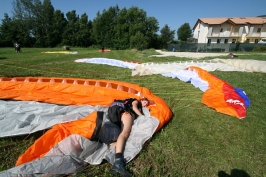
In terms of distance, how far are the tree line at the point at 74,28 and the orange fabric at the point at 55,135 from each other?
38298 millimetres

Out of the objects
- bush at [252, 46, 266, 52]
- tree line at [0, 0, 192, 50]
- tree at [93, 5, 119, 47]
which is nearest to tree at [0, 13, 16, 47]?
tree line at [0, 0, 192, 50]

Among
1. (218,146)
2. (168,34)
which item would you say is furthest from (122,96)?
(168,34)

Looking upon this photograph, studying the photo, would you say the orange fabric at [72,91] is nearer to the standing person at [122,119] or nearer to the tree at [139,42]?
the standing person at [122,119]

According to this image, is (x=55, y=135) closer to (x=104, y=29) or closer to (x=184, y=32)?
(x=104, y=29)

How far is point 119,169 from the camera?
2014mm

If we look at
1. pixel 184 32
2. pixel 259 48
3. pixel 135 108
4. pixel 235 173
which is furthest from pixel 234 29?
pixel 235 173

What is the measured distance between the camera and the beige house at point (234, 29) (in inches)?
1544

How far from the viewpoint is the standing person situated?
206 centimetres

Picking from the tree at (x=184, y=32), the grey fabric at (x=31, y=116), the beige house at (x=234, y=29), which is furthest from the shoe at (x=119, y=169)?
the tree at (x=184, y=32)

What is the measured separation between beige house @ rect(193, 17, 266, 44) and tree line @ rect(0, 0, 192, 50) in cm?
1278

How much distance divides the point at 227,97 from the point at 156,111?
208 centimetres

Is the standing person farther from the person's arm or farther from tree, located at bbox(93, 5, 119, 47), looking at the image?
tree, located at bbox(93, 5, 119, 47)

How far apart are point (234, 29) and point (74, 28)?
42207 millimetres

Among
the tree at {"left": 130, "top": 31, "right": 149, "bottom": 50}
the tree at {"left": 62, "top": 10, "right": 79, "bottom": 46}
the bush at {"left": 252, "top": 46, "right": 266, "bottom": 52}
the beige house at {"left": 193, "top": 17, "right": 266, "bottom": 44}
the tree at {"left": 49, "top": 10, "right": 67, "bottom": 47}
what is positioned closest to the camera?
the bush at {"left": 252, "top": 46, "right": 266, "bottom": 52}
